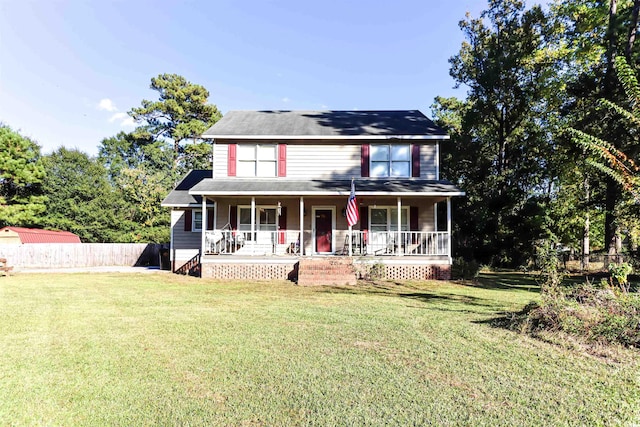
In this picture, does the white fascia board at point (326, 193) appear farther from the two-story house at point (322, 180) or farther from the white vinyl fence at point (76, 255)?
the white vinyl fence at point (76, 255)

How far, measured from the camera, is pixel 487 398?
134 inches

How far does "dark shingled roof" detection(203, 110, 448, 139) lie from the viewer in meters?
15.2

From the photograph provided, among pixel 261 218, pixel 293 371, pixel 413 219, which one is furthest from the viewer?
pixel 261 218

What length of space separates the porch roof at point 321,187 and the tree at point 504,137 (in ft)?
23.4

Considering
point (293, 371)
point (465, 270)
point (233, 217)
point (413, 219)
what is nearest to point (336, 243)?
point (413, 219)

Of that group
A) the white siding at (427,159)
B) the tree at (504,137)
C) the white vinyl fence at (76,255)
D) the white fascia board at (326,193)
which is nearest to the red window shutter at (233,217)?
the white fascia board at (326,193)

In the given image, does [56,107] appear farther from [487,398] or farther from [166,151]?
[487,398]

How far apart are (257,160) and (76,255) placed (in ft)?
43.4

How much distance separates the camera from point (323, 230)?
50.9 feet

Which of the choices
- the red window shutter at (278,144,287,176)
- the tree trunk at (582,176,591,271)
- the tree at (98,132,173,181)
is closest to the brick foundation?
the red window shutter at (278,144,287,176)

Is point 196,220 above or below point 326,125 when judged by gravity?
below

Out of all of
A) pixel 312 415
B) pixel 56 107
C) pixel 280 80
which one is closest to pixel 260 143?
pixel 280 80

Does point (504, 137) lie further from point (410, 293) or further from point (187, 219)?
point (187, 219)

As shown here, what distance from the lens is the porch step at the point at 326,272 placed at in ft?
40.3
